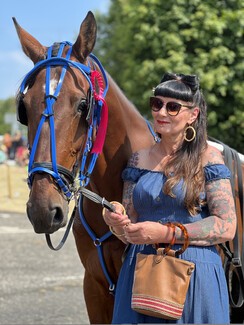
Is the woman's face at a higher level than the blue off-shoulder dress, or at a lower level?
higher

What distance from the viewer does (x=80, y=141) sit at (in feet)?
9.44

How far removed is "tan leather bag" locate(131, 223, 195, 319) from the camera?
2.57m

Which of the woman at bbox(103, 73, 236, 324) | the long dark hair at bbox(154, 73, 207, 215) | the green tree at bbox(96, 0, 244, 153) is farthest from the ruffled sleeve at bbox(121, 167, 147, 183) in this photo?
the green tree at bbox(96, 0, 244, 153)

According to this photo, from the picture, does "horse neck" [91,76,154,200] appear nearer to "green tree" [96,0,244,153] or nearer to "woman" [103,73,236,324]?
"woman" [103,73,236,324]

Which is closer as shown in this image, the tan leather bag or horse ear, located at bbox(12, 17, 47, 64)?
the tan leather bag

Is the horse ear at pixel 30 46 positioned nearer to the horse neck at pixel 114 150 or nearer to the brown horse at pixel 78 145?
the brown horse at pixel 78 145

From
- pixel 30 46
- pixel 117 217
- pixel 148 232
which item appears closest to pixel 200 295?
pixel 148 232

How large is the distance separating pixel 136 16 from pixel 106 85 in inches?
638

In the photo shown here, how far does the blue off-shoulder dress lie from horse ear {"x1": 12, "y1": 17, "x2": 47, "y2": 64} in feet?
A: 2.65

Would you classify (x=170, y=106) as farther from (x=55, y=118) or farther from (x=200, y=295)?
(x=200, y=295)

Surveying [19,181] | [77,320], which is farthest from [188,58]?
[77,320]

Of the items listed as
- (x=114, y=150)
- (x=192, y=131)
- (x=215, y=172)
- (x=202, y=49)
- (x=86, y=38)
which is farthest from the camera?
(x=202, y=49)

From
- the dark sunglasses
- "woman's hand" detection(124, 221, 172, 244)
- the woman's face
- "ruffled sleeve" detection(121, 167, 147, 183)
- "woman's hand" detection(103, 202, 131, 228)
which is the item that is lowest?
"woman's hand" detection(124, 221, 172, 244)

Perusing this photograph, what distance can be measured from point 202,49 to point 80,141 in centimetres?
1591
